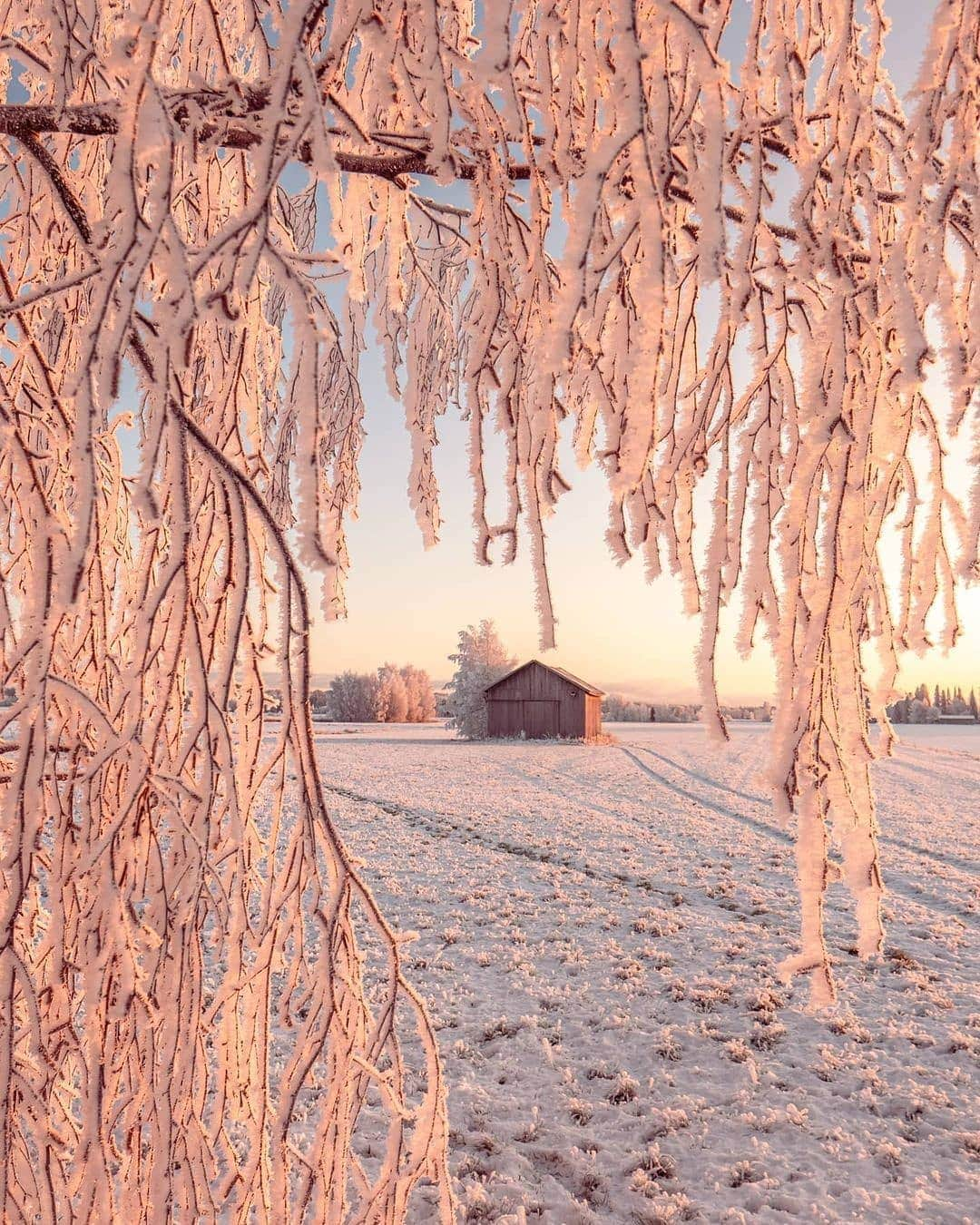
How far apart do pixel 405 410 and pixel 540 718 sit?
103 ft

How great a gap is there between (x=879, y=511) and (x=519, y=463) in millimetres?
503

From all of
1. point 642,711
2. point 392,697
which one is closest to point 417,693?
point 392,697

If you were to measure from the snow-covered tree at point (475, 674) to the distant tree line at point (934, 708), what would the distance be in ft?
113

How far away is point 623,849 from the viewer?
10.5 m

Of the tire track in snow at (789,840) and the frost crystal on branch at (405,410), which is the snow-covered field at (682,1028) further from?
the frost crystal on branch at (405,410)

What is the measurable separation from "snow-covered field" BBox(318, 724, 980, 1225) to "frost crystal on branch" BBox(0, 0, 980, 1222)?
46 centimetres

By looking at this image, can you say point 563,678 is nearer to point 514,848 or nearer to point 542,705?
point 542,705

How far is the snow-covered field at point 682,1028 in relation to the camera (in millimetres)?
→ 3707

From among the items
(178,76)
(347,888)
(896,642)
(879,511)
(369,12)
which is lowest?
(347,888)

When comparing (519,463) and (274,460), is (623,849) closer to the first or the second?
(274,460)

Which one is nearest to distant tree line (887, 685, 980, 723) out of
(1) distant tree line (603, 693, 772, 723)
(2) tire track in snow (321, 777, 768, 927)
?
(1) distant tree line (603, 693, 772, 723)

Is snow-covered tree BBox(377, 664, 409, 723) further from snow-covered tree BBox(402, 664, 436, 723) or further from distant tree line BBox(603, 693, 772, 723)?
distant tree line BBox(603, 693, 772, 723)

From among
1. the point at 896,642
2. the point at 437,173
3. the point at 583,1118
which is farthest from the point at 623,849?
the point at 437,173

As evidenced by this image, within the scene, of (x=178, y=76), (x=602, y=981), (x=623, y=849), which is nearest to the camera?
(x=178, y=76)
